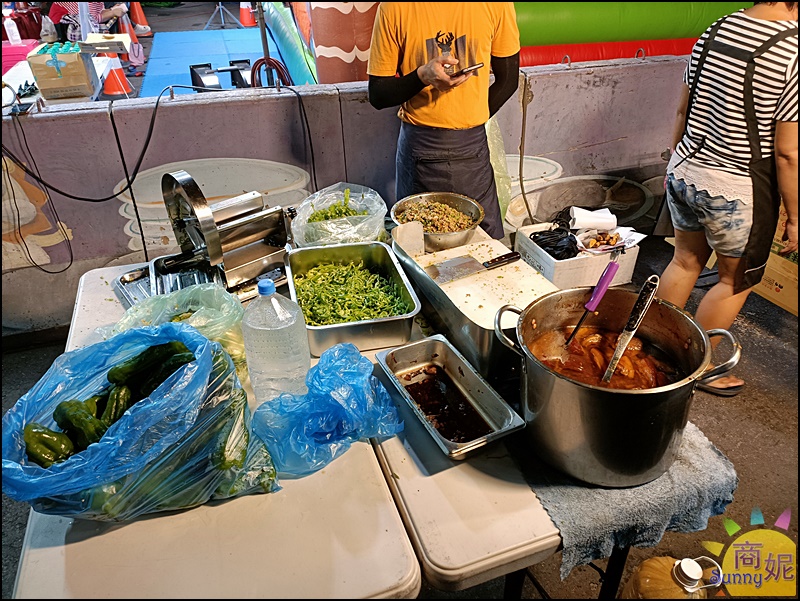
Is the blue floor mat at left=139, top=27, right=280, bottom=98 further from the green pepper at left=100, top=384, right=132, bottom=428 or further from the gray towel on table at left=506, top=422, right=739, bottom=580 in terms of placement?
the gray towel on table at left=506, top=422, right=739, bottom=580

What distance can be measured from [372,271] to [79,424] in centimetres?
106

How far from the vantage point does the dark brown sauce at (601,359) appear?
1160 millimetres

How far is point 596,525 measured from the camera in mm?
1097

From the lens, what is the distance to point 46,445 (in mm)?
1019

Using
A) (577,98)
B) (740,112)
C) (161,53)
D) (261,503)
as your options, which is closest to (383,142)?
(577,98)

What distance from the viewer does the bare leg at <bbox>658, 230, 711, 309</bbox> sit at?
2484 mm

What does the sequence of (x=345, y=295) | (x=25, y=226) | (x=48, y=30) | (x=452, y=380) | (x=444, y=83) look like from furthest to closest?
(x=48, y=30) < (x=25, y=226) < (x=444, y=83) < (x=345, y=295) < (x=452, y=380)

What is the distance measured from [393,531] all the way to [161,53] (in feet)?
34.1

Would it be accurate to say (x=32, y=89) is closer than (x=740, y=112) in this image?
No

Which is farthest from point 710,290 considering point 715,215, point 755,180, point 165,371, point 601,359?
point 165,371

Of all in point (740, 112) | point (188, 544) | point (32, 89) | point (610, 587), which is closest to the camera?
point (188, 544)

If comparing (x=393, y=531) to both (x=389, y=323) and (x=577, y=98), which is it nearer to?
(x=389, y=323)

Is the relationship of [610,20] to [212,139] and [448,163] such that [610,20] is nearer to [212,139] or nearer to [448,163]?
[448,163]

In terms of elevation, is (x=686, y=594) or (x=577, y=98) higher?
(x=577, y=98)
